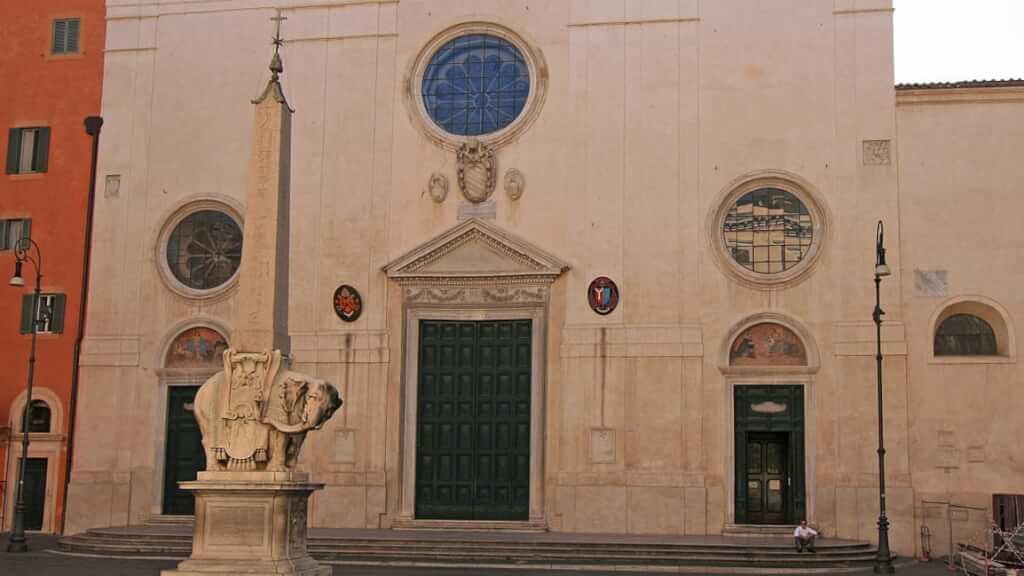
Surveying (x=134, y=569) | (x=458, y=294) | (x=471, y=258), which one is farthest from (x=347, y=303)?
(x=134, y=569)

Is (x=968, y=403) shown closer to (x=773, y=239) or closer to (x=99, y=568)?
(x=773, y=239)

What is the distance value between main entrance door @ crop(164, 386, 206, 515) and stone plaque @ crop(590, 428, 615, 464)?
29.1ft

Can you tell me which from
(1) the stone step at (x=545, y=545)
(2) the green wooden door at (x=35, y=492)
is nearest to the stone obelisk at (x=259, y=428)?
(1) the stone step at (x=545, y=545)

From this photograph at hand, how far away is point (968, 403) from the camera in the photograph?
1059 inches

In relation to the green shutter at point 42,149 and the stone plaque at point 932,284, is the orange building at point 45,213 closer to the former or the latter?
the green shutter at point 42,149

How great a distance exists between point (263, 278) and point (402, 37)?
15.2 m

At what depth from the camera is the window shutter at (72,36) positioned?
3222 cm

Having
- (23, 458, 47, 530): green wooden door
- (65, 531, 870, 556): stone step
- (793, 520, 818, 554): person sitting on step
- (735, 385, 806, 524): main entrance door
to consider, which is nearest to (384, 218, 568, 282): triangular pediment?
(735, 385, 806, 524): main entrance door

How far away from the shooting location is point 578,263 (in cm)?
2877

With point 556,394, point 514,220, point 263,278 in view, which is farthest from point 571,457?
point 263,278

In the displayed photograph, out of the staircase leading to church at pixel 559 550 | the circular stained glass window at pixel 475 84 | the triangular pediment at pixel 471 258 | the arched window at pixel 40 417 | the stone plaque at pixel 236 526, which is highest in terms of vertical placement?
the circular stained glass window at pixel 475 84

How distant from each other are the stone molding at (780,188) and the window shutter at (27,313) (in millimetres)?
15932

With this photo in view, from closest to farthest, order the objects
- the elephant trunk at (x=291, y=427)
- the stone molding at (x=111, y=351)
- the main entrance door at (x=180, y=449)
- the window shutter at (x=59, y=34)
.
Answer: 1. the elephant trunk at (x=291, y=427)
2. the main entrance door at (x=180, y=449)
3. the stone molding at (x=111, y=351)
4. the window shutter at (x=59, y=34)

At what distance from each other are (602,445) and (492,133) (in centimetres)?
741
